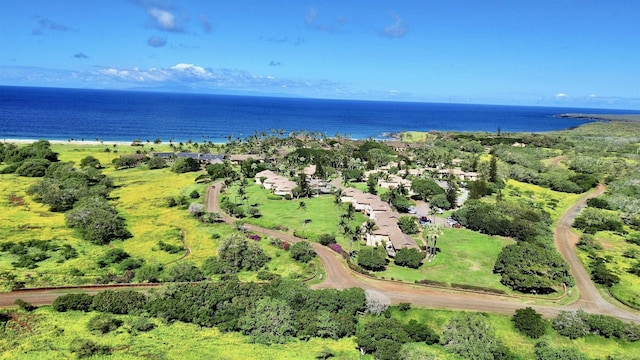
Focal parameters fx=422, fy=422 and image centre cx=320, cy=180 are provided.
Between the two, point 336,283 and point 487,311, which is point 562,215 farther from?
point 336,283

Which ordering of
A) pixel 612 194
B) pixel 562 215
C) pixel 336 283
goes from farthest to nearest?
pixel 612 194 < pixel 562 215 < pixel 336 283

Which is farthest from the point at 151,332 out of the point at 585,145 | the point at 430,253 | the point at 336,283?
the point at 585,145

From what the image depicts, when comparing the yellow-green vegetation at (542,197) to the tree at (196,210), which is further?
the yellow-green vegetation at (542,197)

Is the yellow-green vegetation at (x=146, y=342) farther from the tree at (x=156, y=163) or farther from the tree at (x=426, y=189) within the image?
the tree at (x=156, y=163)

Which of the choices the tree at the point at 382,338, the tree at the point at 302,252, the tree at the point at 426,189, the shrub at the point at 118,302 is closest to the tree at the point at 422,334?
the tree at the point at 382,338

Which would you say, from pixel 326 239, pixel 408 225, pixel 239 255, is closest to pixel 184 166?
pixel 326 239

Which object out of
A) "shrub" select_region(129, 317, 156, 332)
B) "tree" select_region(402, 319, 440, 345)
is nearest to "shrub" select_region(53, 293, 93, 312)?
"shrub" select_region(129, 317, 156, 332)

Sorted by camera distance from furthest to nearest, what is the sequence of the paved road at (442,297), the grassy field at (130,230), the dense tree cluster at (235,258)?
the dense tree cluster at (235,258)
the grassy field at (130,230)
the paved road at (442,297)

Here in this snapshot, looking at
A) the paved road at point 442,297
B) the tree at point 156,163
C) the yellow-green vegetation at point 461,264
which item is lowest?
the paved road at point 442,297
